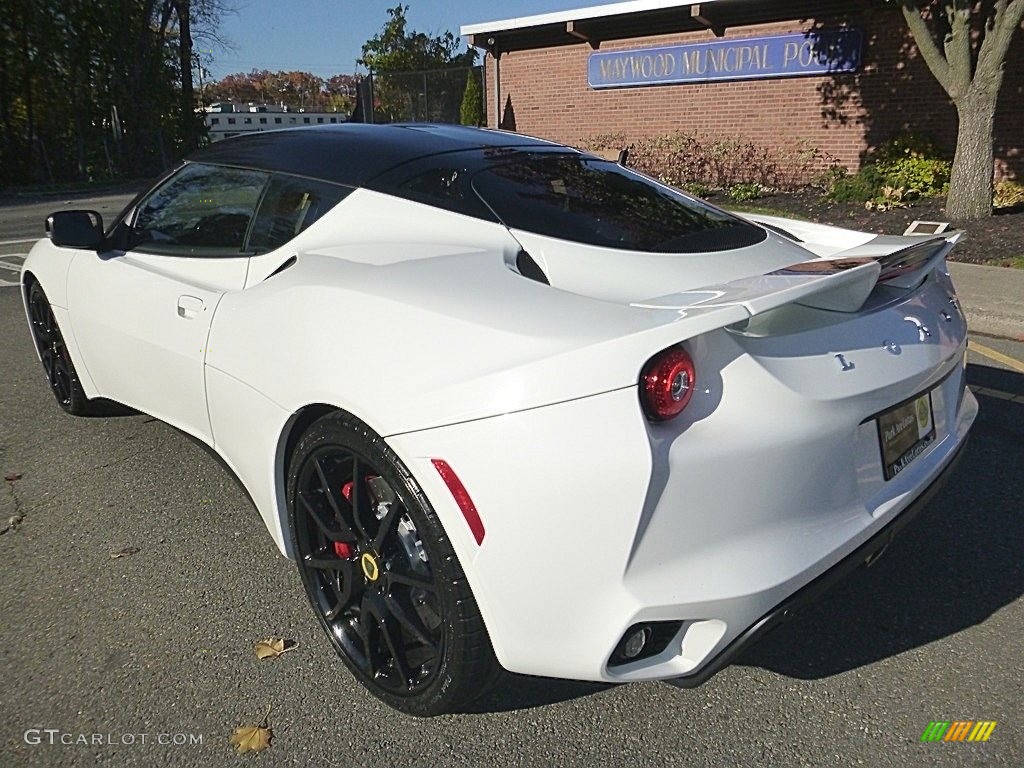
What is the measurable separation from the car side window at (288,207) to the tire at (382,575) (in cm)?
82

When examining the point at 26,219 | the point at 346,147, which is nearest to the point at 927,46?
the point at 346,147

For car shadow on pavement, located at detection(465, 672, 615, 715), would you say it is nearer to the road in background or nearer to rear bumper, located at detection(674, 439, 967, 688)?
rear bumper, located at detection(674, 439, 967, 688)

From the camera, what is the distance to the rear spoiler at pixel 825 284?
6.13 feet

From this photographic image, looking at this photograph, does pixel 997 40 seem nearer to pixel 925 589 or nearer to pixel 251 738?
pixel 925 589

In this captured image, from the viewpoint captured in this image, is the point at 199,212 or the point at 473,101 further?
the point at 473,101

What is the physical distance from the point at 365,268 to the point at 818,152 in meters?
12.9

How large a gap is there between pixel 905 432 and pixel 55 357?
3980 mm

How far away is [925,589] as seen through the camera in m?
2.79

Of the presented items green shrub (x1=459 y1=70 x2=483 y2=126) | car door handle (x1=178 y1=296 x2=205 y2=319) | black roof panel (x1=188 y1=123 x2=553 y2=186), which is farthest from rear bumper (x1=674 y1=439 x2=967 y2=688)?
green shrub (x1=459 y1=70 x2=483 y2=126)

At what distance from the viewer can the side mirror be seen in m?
3.50

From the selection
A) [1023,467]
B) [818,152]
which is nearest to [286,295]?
[1023,467]

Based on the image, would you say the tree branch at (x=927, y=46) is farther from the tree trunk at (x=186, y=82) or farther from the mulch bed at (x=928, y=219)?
the tree trunk at (x=186, y=82)

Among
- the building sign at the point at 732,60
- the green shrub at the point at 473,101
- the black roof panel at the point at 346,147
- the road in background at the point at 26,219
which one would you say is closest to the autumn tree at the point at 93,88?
the road in background at the point at 26,219

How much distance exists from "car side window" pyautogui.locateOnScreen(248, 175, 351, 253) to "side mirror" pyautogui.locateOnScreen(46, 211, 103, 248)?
3.13 ft
